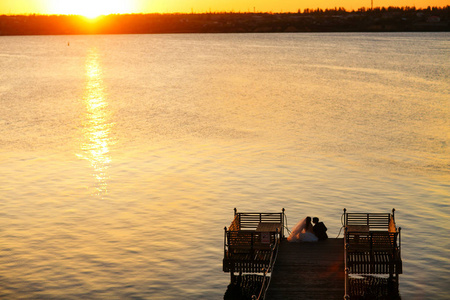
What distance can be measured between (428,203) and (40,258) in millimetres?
28052

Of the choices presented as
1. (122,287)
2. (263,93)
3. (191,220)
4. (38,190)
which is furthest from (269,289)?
(263,93)

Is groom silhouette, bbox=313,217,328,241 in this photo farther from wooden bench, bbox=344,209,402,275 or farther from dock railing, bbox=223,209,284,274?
dock railing, bbox=223,209,284,274

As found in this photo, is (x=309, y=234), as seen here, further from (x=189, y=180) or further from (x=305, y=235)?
(x=189, y=180)

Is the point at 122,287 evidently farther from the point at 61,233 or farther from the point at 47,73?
the point at 47,73

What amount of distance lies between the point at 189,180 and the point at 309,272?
28.6 m

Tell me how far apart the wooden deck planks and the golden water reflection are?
86.5 feet

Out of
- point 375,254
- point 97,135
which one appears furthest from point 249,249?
point 97,135

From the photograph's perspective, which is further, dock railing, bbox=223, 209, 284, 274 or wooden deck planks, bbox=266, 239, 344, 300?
dock railing, bbox=223, 209, 284, 274

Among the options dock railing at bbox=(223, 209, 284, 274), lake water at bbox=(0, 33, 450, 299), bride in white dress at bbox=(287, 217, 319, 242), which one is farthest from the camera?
lake water at bbox=(0, 33, 450, 299)

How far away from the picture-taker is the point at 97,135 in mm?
82250

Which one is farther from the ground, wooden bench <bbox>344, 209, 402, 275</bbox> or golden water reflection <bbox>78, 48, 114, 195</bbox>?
wooden bench <bbox>344, 209, 402, 275</bbox>

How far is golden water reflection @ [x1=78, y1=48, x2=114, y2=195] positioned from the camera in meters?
59.3

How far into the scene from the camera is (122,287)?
3325cm

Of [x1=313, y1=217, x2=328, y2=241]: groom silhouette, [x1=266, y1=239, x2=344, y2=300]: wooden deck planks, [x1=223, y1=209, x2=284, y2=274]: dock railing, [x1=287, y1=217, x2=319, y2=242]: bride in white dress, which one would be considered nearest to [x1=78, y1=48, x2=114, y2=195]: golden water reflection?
[x1=223, y1=209, x2=284, y2=274]: dock railing
